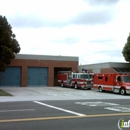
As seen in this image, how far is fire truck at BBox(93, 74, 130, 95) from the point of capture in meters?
29.6

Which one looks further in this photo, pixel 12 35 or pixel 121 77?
pixel 12 35

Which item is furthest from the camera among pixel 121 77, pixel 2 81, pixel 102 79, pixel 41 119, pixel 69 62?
pixel 69 62

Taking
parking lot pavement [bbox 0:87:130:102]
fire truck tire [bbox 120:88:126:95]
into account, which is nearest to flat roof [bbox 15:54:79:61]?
parking lot pavement [bbox 0:87:130:102]

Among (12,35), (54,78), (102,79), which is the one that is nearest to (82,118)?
(102,79)

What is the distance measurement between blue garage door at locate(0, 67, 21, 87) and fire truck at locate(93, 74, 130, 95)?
594 inches

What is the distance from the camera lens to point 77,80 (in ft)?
126

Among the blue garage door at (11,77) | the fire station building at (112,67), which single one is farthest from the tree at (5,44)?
the fire station building at (112,67)

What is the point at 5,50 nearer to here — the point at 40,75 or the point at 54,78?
the point at 40,75

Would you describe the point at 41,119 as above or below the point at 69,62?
below

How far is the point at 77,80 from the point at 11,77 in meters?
11.6

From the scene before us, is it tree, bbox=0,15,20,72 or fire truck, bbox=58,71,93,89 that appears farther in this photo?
fire truck, bbox=58,71,93,89

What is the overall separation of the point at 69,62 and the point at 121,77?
17.5 meters

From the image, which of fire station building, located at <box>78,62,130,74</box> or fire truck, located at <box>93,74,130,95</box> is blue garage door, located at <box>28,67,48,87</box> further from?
fire truck, located at <box>93,74,130,95</box>

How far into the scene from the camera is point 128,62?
44.3 meters
